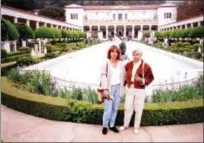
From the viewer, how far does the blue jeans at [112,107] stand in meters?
2.70

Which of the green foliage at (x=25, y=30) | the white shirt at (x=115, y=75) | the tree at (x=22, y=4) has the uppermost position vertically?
the tree at (x=22, y=4)

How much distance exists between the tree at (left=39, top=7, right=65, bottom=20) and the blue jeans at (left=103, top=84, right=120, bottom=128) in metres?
0.97

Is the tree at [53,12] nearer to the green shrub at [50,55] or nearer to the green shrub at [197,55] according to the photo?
the green shrub at [197,55]

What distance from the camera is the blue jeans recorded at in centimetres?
270

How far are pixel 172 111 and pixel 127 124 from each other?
0.48m

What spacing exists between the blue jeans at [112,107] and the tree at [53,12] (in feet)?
3.19

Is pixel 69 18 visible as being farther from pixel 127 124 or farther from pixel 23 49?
pixel 23 49

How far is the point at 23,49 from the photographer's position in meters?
6.64

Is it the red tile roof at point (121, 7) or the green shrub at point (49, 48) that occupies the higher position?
the red tile roof at point (121, 7)

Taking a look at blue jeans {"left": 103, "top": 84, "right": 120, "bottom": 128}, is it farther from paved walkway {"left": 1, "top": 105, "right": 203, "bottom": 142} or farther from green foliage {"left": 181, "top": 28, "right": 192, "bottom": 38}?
green foliage {"left": 181, "top": 28, "right": 192, "bottom": 38}

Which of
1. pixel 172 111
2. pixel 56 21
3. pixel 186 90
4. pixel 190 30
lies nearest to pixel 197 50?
pixel 190 30

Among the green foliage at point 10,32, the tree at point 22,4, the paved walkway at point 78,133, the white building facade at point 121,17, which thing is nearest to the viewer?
the paved walkway at point 78,133

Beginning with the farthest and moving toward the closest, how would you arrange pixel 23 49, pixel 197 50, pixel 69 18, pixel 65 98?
1. pixel 23 49
2. pixel 65 98
3. pixel 69 18
4. pixel 197 50

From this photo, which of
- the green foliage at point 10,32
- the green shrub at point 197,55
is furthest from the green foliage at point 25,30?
the green shrub at point 197,55
